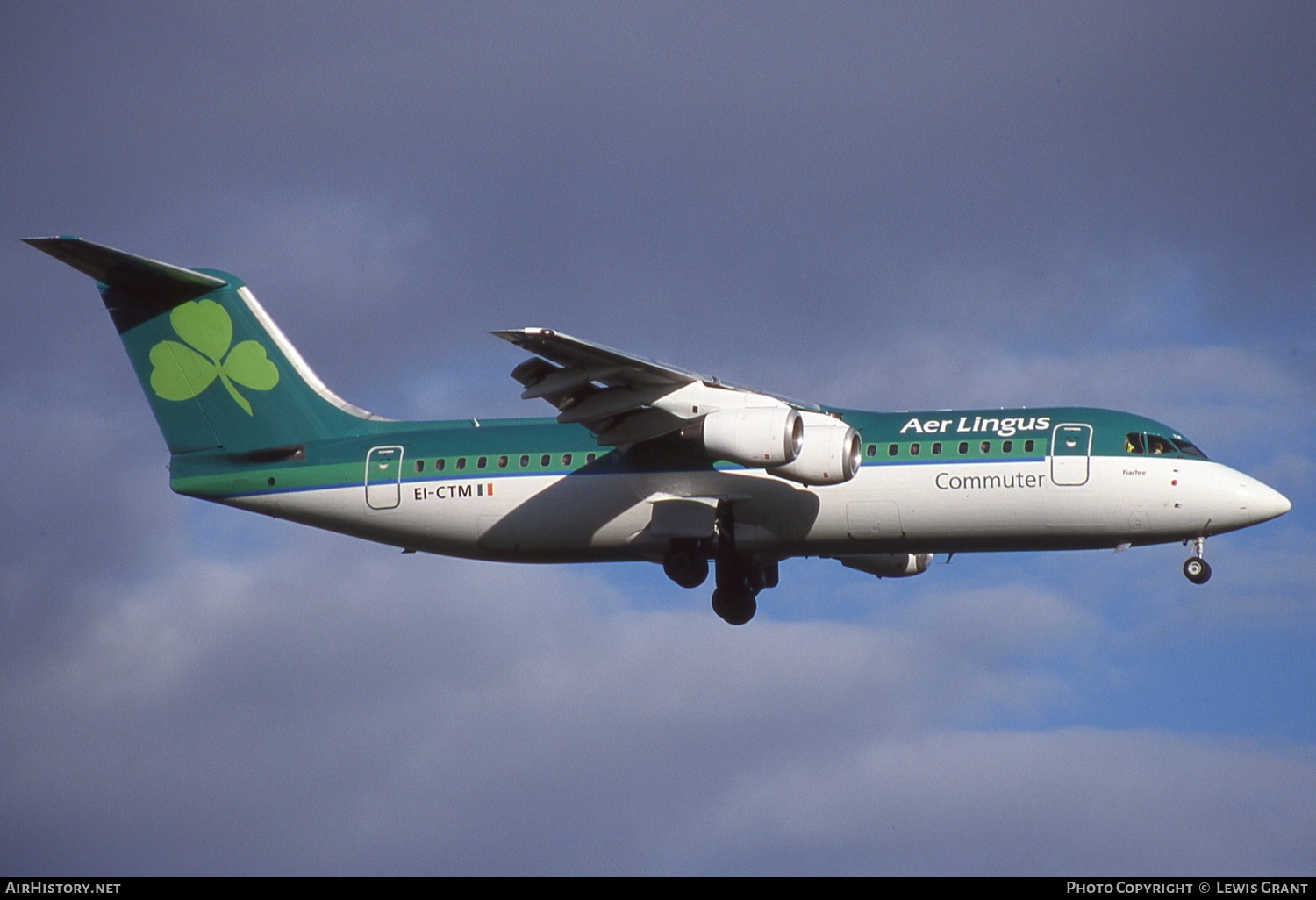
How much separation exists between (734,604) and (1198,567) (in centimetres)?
613

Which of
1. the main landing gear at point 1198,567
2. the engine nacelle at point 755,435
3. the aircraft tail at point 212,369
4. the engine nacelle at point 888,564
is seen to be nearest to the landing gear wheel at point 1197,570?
the main landing gear at point 1198,567

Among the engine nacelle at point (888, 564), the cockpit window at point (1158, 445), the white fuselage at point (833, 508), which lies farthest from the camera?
the engine nacelle at point (888, 564)

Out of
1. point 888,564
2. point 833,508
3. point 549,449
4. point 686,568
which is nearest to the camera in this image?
point 833,508

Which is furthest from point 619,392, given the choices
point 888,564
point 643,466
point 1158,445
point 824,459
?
point 1158,445

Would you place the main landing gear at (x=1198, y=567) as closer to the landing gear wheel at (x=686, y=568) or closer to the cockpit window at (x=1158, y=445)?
the cockpit window at (x=1158, y=445)

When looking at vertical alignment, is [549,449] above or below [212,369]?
below

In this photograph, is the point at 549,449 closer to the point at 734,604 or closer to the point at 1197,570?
the point at 734,604

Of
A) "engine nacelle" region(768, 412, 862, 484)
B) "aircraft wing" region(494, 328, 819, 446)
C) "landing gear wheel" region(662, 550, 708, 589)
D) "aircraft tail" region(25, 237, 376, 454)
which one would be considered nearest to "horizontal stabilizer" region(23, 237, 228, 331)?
"aircraft tail" region(25, 237, 376, 454)

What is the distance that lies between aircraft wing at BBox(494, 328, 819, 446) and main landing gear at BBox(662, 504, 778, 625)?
1.47m

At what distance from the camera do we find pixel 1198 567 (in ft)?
72.7

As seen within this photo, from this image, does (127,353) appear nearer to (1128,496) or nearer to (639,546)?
(639,546)

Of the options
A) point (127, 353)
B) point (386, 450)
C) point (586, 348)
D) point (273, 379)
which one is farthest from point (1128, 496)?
point (127, 353)

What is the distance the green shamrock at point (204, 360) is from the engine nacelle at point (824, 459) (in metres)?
7.99

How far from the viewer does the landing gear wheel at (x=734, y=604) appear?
24188 mm
